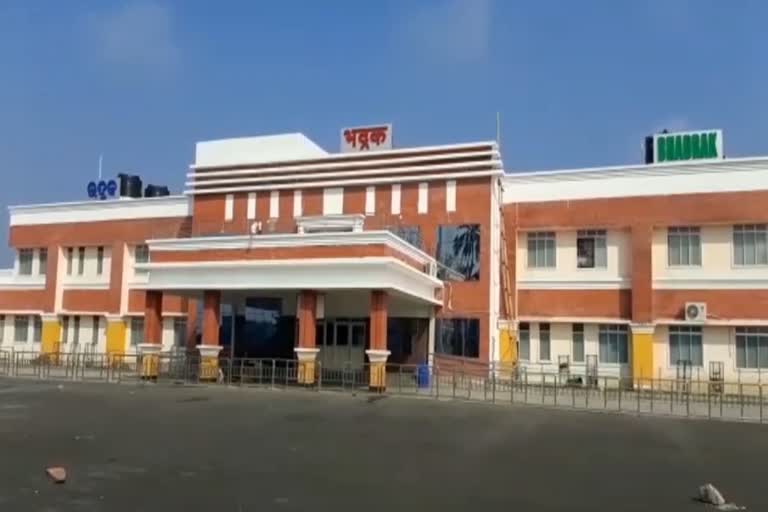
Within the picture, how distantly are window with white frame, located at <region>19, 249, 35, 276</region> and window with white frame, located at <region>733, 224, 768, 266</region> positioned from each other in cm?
3823

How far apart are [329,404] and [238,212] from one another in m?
18.7

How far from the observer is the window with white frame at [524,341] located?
118 ft

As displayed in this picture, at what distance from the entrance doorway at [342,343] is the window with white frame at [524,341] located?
805cm

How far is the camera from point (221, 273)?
2873 centimetres

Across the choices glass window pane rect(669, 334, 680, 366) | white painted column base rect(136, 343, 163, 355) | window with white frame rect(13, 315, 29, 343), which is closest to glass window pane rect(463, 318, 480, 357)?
glass window pane rect(669, 334, 680, 366)

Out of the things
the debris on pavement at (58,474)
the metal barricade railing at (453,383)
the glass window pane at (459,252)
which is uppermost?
the glass window pane at (459,252)

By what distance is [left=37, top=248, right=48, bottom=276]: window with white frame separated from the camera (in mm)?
44938

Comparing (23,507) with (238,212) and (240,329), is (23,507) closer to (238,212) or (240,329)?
(240,329)

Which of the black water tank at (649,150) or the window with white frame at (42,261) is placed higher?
the black water tank at (649,150)

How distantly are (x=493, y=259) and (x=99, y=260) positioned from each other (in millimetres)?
23332

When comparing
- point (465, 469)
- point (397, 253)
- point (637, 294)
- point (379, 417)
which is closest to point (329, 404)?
point (379, 417)

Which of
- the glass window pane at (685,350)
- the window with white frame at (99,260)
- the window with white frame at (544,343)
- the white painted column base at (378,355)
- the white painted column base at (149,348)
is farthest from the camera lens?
the window with white frame at (99,260)

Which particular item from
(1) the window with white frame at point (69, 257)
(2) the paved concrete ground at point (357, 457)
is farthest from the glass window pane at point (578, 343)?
→ (1) the window with white frame at point (69, 257)

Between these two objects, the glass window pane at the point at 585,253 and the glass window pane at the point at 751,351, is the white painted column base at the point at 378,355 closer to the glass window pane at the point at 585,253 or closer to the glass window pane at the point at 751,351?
the glass window pane at the point at 585,253
